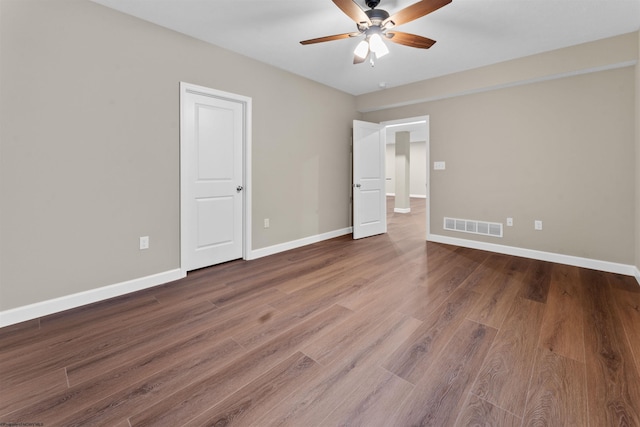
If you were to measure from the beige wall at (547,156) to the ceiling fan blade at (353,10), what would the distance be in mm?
2472

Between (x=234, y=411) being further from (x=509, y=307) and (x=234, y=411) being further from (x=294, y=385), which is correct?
(x=509, y=307)

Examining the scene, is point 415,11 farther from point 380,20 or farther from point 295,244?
point 295,244

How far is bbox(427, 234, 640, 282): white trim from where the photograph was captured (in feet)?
11.0

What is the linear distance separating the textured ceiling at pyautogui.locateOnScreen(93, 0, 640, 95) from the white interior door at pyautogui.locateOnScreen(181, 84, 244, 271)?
0.72 metres

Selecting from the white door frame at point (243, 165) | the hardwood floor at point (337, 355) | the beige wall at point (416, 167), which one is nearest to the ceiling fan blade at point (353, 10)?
the white door frame at point (243, 165)

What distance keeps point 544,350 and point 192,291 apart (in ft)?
9.39

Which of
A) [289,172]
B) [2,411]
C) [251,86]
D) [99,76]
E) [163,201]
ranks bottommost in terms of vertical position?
[2,411]

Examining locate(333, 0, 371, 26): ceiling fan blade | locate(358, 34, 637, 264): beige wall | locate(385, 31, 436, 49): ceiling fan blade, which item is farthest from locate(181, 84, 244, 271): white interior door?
locate(358, 34, 637, 264): beige wall

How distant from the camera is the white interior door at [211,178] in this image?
3236 millimetres

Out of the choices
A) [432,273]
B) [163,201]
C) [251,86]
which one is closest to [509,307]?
[432,273]

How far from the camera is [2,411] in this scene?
138 centimetres

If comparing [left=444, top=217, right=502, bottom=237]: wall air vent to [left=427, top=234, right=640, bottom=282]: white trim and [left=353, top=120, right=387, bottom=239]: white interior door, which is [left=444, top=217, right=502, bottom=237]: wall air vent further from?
[left=353, top=120, right=387, bottom=239]: white interior door

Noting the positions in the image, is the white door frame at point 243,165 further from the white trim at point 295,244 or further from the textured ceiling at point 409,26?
the textured ceiling at point 409,26

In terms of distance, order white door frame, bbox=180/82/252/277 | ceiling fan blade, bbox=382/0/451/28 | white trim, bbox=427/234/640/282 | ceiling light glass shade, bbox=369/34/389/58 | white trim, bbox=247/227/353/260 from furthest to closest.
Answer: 1. white trim, bbox=247/227/353/260
2. white trim, bbox=427/234/640/282
3. white door frame, bbox=180/82/252/277
4. ceiling light glass shade, bbox=369/34/389/58
5. ceiling fan blade, bbox=382/0/451/28
